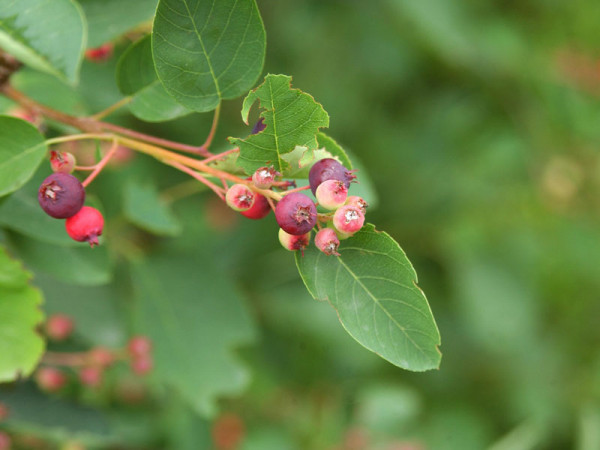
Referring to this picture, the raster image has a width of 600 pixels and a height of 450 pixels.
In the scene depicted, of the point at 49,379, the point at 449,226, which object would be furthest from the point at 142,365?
the point at 449,226

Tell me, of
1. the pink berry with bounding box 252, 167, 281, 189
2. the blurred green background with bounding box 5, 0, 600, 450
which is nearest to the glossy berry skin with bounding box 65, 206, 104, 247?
the pink berry with bounding box 252, 167, 281, 189

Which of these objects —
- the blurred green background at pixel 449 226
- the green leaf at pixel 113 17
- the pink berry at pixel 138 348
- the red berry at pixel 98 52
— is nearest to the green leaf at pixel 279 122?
the green leaf at pixel 113 17

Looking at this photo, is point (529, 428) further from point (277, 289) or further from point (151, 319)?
point (151, 319)

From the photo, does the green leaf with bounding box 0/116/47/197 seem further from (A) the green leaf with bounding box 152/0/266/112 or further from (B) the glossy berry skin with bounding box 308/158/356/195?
(B) the glossy berry skin with bounding box 308/158/356/195

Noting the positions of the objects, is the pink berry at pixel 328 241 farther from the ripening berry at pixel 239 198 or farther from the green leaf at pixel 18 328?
the green leaf at pixel 18 328

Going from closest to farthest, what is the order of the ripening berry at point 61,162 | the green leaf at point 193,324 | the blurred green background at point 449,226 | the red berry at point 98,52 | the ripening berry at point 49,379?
the ripening berry at point 61,162
the red berry at point 98,52
the ripening berry at point 49,379
the green leaf at point 193,324
the blurred green background at point 449,226

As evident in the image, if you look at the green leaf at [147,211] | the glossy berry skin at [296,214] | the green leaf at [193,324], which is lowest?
the green leaf at [193,324]

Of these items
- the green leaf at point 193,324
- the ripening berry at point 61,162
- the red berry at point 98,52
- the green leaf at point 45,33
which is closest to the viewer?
the ripening berry at point 61,162
